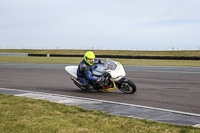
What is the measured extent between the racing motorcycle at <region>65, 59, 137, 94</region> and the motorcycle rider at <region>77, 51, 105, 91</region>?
139 millimetres

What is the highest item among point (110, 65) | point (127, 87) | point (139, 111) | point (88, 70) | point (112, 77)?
point (110, 65)

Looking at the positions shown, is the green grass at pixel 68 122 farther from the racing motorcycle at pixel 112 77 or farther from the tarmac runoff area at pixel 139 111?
the racing motorcycle at pixel 112 77

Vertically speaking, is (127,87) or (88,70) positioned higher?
(88,70)

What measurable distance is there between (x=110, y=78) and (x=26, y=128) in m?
4.99

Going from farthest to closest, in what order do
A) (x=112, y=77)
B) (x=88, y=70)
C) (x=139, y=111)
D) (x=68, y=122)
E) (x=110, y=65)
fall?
1. (x=88, y=70)
2. (x=110, y=65)
3. (x=112, y=77)
4. (x=139, y=111)
5. (x=68, y=122)

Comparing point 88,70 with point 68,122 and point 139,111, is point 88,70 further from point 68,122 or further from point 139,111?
point 68,122

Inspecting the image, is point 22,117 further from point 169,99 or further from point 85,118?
point 169,99

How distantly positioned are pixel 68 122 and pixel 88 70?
4713 millimetres

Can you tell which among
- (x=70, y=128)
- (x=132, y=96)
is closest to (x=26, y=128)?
(x=70, y=128)

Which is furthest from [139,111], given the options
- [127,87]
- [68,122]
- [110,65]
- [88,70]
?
[88,70]

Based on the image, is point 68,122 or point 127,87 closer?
point 68,122

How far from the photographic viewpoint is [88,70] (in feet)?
34.1

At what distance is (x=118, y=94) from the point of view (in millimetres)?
10086

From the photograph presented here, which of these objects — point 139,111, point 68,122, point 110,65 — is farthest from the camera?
point 110,65
